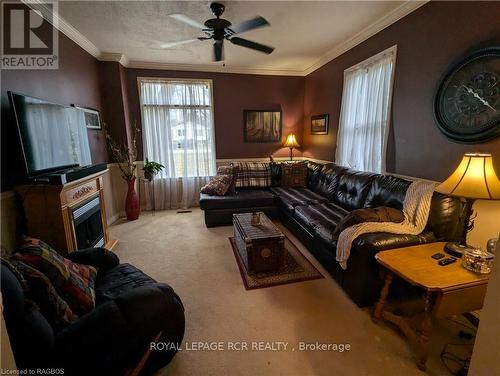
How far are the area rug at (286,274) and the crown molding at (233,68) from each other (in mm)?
2848

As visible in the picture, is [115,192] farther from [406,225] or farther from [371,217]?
[406,225]

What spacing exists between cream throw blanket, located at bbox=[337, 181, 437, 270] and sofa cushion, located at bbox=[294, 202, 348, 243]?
8.2 inches

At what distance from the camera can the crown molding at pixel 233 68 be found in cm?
243

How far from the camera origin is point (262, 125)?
4.94 m

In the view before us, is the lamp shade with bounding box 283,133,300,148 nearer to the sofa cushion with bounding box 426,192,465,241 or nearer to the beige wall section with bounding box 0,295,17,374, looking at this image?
the sofa cushion with bounding box 426,192,465,241

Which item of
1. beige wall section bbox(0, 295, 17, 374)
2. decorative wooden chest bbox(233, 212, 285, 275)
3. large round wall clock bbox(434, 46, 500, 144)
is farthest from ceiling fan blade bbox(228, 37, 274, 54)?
beige wall section bbox(0, 295, 17, 374)

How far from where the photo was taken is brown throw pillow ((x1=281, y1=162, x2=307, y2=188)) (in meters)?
4.27

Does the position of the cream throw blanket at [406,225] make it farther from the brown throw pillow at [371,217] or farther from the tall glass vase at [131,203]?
the tall glass vase at [131,203]

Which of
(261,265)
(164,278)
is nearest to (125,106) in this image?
(164,278)

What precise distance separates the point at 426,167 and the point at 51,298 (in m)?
3.07

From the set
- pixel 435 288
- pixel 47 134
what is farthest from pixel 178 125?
pixel 435 288

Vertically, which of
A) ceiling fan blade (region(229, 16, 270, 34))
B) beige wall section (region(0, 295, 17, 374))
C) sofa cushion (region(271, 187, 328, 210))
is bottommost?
sofa cushion (region(271, 187, 328, 210))

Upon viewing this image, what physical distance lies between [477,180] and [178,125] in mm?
4279

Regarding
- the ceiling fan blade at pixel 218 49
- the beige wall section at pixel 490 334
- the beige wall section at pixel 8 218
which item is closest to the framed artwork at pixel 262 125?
the ceiling fan blade at pixel 218 49
